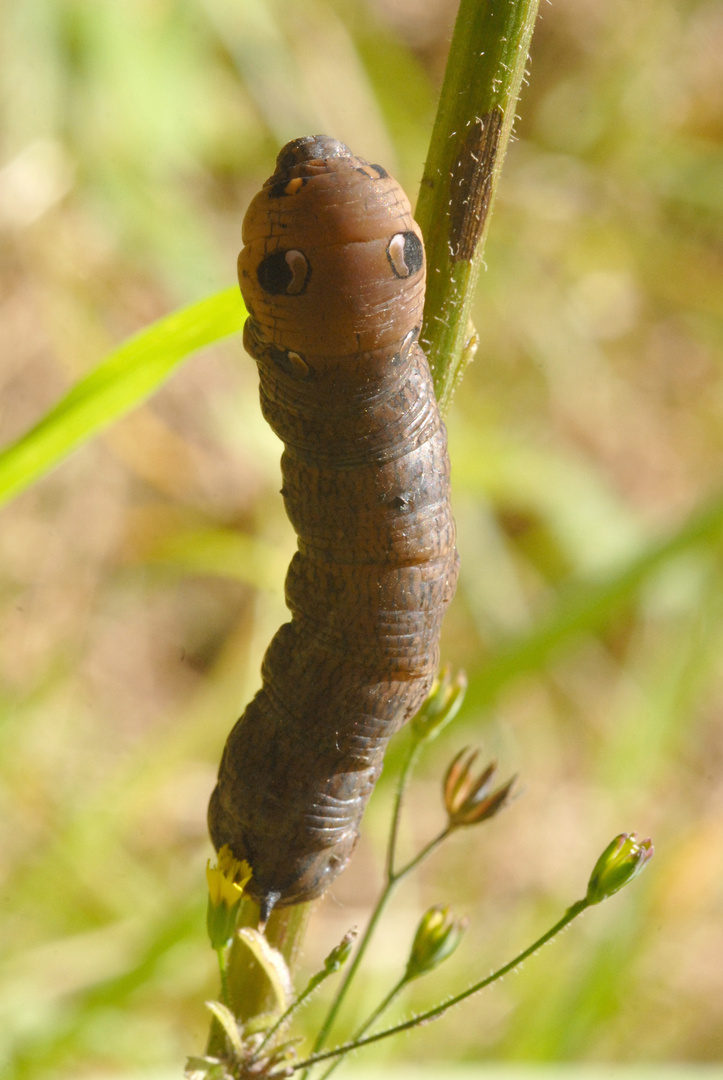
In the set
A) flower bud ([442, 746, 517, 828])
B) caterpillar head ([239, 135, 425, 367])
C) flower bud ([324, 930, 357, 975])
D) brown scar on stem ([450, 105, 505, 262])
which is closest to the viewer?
flower bud ([324, 930, 357, 975])

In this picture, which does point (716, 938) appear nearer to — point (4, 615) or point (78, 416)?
point (4, 615)

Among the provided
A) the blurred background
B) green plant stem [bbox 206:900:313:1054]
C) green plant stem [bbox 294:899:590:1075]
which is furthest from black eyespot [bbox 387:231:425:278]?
the blurred background

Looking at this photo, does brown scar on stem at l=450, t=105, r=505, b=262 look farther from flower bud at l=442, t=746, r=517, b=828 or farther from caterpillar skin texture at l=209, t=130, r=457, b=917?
flower bud at l=442, t=746, r=517, b=828

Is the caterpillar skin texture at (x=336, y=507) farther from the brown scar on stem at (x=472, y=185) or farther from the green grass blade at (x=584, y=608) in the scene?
the green grass blade at (x=584, y=608)

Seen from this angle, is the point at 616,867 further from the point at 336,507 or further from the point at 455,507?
the point at 455,507

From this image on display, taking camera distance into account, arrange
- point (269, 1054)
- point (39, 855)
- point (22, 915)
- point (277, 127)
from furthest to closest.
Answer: point (277, 127) < point (39, 855) < point (22, 915) < point (269, 1054)

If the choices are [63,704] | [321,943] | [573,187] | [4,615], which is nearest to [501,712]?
[321,943]
